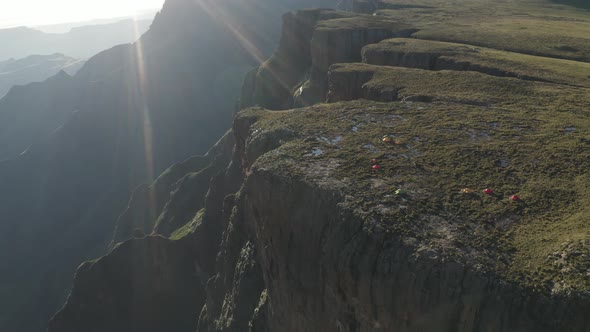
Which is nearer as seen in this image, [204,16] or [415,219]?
[415,219]

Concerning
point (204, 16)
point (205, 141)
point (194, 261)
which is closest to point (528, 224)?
point (194, 261)

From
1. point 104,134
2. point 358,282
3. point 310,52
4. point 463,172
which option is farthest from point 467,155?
point 104,134

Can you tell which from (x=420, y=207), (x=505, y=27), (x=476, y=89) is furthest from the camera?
(x=505, y=27)

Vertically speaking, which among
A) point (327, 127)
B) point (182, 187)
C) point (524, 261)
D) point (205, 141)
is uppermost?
point (327, 127)

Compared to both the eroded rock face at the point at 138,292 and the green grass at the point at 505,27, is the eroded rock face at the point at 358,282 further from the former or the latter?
the green grass at the point at 505,27

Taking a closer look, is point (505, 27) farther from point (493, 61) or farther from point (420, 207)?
point (420, 207)

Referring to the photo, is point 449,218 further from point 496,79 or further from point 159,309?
point 159,309

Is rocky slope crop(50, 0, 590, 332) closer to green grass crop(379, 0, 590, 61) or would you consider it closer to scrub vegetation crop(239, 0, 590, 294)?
scrub vegetation crop(239, 0, 590, 294)

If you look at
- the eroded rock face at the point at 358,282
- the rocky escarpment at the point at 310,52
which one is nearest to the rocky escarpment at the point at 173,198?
the rocky escarpment at the point at 310,52
